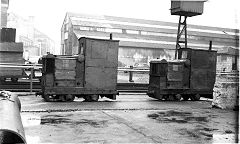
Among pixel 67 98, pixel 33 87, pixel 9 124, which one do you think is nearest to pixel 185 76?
pixel 67 98

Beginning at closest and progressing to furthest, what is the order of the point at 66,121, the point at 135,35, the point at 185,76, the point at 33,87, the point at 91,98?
the point at 66,121
the point at 91,98
the point at 185,76
the point at 33,87
the point at 135,35

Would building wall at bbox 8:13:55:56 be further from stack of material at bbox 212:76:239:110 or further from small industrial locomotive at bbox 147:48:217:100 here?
stack of material at bbox 212:76:239:110

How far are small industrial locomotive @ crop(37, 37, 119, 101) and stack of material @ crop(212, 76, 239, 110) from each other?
3276 mm

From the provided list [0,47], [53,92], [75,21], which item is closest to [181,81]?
[53,92]

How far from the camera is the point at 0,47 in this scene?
12688 mm

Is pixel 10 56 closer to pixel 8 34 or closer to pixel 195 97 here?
pixel 8 34

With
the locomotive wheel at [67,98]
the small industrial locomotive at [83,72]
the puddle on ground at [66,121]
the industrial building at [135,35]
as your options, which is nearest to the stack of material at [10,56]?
the small industrial locomotive at [83,72]

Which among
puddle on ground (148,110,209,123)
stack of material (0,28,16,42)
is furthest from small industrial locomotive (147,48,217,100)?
stack of material (0,28,16,42)

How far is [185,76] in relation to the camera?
32.9 ft

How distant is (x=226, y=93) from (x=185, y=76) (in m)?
2.42

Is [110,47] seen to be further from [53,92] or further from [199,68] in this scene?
[199,68]

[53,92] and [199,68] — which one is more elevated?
[199,68]

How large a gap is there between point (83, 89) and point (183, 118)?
362cm

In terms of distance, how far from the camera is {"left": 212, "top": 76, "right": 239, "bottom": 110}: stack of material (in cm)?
767
